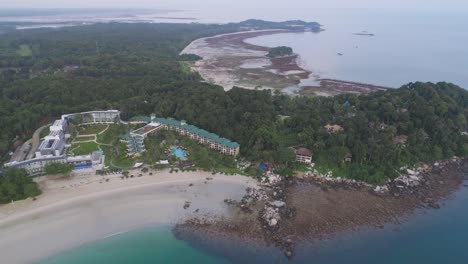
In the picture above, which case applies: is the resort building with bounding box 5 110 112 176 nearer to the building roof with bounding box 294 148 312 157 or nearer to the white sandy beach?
the white sandy beach

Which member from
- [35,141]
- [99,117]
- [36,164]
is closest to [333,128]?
[99,117]

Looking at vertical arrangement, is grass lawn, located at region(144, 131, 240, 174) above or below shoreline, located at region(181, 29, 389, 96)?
below

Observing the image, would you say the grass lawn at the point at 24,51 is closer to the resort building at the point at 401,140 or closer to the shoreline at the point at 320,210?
the shoreline at the point at 320,210

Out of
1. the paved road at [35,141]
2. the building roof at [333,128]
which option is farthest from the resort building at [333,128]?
the paved road at [35,141]

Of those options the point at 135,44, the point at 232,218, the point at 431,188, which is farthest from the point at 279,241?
the point at 135,44

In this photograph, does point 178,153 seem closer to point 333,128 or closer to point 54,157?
point 54,157

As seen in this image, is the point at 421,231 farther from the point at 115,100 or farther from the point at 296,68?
the point at 296,68

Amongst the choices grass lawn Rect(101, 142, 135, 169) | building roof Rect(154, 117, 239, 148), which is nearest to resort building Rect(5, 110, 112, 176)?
grass lawn Rect(101, 142, 135, 169)
